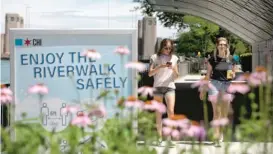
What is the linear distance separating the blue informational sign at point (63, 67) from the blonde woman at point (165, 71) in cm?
222

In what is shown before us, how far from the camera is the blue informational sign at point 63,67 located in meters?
4.89

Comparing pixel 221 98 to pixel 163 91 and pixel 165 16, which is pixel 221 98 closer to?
pixel 163 91

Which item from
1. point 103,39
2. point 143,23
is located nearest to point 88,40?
point 103,39

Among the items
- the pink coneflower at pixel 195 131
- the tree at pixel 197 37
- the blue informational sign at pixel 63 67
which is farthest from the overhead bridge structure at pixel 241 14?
the tree at pixel 197 37

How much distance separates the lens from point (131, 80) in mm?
4895

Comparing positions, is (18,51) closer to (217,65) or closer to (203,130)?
(203,130)

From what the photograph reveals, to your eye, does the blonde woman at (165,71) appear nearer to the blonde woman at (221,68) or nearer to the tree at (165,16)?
the blonde woman at (221,68)

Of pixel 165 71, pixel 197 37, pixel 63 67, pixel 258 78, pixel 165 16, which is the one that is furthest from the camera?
pixel 197 37

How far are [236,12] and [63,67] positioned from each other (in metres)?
22.5

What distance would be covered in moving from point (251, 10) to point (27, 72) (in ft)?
64.6

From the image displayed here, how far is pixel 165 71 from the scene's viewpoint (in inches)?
288

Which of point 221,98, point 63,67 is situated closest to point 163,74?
point 63,67

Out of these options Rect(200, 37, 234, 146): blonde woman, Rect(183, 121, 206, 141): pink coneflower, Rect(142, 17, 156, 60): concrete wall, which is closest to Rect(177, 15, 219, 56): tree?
Rect(142, 17, 156, 60): concrete wall

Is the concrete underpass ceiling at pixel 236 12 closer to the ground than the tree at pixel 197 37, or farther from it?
closer to the ground
